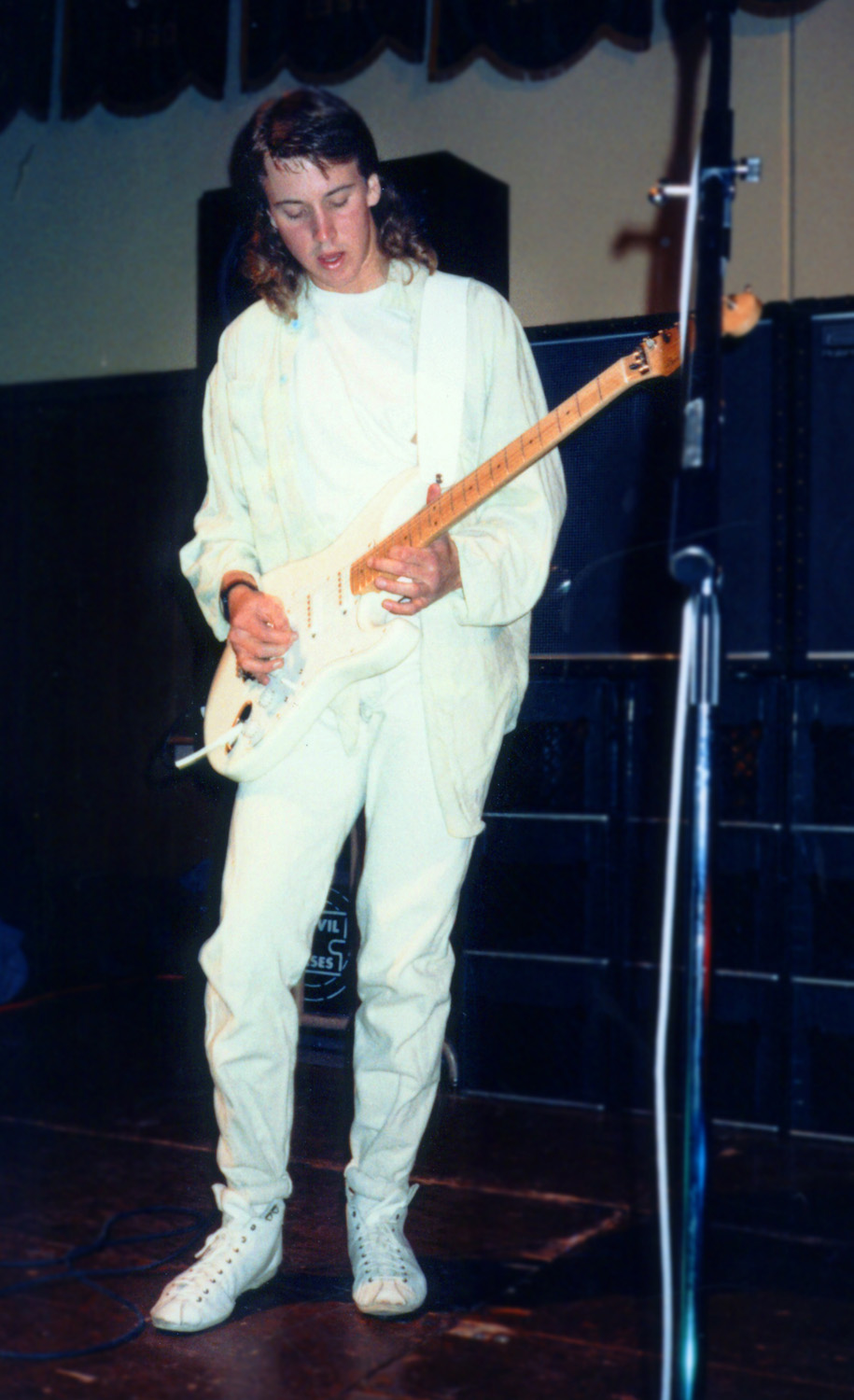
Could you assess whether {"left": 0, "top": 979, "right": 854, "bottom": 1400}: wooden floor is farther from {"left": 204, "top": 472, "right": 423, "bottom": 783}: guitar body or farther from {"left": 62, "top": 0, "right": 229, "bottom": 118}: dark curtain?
{"left": 62, "top": 0, "right": 229, "bottom": 118}: dark curtain

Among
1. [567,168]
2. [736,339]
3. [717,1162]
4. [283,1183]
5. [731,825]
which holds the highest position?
[567,168]

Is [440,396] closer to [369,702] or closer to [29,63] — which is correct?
[369,702]

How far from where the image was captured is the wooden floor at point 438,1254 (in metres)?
1.38

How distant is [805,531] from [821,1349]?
1347 millimetres

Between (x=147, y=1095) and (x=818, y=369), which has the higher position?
(x=818, y=369)

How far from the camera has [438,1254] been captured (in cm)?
171

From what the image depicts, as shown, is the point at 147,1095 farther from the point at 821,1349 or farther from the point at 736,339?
the point at 736,339

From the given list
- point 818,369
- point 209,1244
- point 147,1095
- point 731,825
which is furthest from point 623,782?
Answer: point 209,1244

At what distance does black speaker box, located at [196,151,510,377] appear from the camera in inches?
79.2

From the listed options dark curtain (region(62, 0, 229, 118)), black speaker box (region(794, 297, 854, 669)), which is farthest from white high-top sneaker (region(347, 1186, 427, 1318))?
dark curtain (region(62, 0, 229, 118))

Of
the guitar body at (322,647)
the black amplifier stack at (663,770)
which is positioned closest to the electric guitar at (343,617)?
the guitar body at (322,647)

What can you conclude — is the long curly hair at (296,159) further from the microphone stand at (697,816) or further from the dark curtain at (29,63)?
the dark curtain at (29,63)

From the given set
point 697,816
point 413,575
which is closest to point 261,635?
point 413,575

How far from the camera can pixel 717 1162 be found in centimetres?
220
